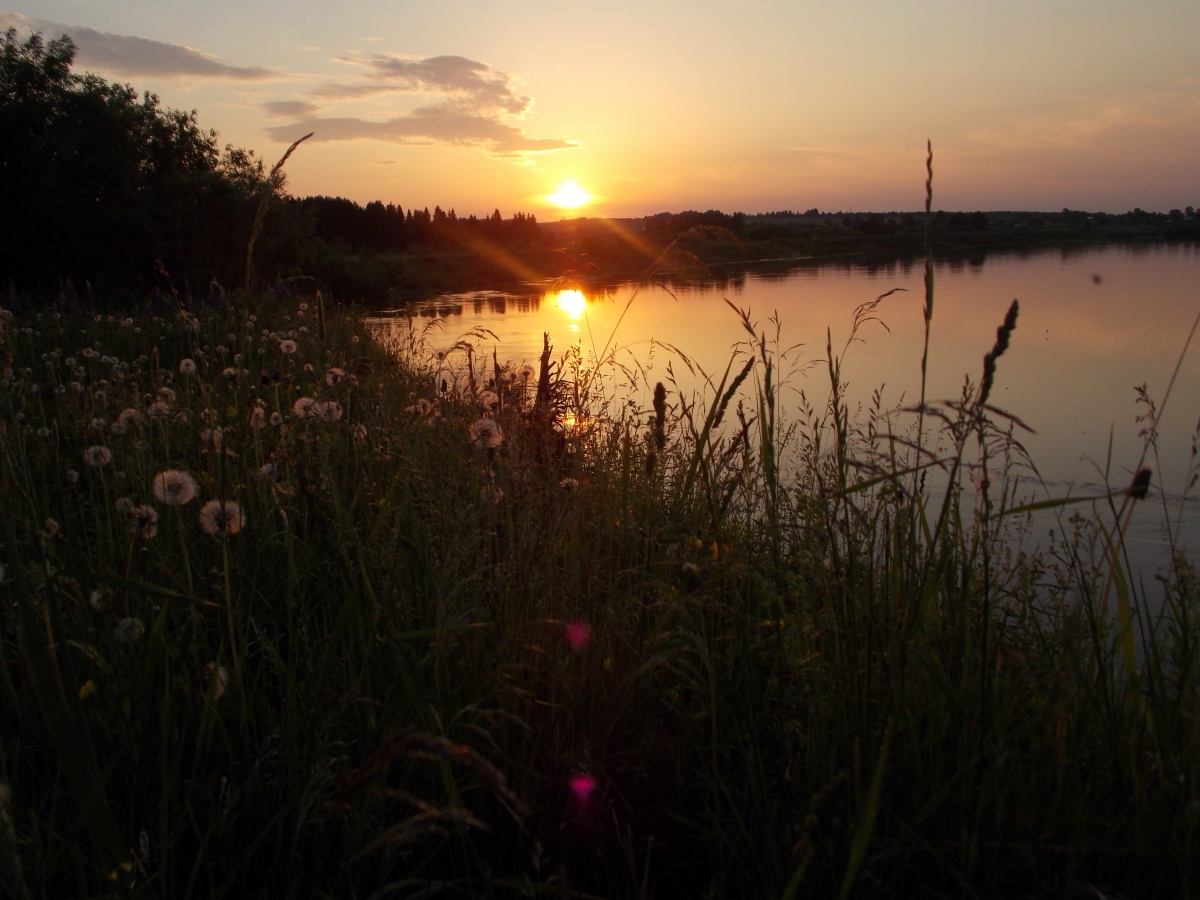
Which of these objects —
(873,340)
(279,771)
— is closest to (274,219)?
(873,340)

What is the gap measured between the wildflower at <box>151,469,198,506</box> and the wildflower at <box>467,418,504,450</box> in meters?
0.71

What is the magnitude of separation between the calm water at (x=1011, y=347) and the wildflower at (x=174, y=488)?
3.92 ft

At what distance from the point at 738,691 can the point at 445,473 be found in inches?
47.7

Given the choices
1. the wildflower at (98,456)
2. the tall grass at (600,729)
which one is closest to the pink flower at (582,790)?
the tall grass at (600,729)

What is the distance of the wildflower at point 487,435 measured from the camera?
2.21 metres

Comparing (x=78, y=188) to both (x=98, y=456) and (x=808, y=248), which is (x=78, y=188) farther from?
(x=808, y=248)

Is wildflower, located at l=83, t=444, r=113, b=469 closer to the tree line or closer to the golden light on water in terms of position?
the golden light on water

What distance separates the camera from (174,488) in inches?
72.6

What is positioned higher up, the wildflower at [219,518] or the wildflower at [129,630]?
the wildflower at [219,518]

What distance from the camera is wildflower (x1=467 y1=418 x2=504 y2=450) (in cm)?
221

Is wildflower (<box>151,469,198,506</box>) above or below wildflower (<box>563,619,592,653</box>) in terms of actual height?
above

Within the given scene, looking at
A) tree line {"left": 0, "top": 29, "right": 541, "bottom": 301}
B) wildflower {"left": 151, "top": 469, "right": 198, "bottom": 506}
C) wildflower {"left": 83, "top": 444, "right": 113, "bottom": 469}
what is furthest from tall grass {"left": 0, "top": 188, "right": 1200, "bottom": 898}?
tree line {"left": 0, "top": 29, "right": 541, "bottom": 301}

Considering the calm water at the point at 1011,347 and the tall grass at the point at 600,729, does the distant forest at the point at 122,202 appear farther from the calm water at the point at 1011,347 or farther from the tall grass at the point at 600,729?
the tall grass at the point at 600,729

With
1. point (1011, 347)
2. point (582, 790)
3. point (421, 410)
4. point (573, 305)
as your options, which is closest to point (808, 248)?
point (573, 305)
